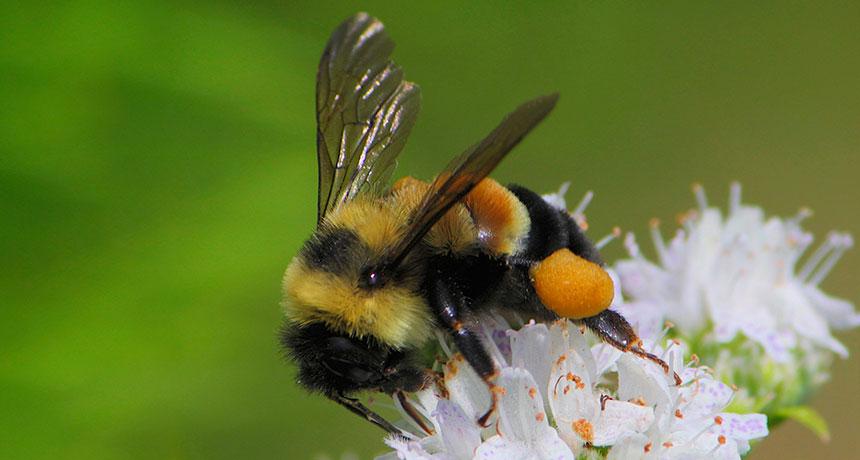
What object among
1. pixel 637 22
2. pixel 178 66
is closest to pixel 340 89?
pixel 178 66

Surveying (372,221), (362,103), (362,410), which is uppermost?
(362,103)

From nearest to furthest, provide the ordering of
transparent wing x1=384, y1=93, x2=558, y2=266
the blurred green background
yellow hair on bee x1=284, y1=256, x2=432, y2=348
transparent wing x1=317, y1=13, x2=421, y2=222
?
1. transparent wing x1=384, y1=93, x2=558, y2=266
2. yellow hair on bee x1=284, y1=256, x2=432, y2=348
3. transparent wing x1=317, y1=13, x2=421, y2=222
4. the blurred green background

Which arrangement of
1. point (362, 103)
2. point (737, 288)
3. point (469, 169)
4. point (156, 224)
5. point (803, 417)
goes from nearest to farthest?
point (469, 169)
point (362, 103)
point (803, 417)
point (737, 288)
point (156, 224)

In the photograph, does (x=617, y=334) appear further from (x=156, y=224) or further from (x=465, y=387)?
(x=156, y=224)

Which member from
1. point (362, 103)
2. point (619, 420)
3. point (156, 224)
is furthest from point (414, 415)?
point (156, 224)

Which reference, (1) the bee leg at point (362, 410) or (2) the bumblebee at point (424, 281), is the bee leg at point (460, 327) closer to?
(2) the bumblebee at point (424, 281)

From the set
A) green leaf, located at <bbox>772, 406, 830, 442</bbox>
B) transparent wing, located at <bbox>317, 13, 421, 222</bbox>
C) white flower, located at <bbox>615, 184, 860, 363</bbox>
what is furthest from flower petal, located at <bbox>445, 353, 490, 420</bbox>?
green leaf, located at <bbox>772, 406, 830, 442</bbox>

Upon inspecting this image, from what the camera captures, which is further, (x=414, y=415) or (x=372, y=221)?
(x=414, y=415)

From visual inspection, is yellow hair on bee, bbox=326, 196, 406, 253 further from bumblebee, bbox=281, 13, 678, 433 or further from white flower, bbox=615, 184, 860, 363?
white flower, bbox=615, 184, 860, 363
